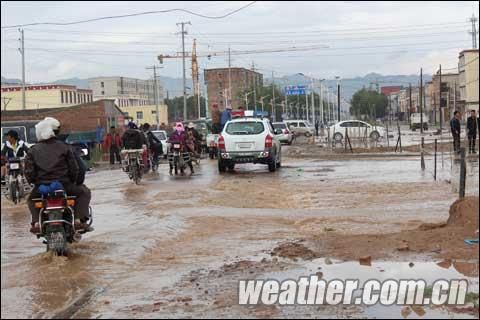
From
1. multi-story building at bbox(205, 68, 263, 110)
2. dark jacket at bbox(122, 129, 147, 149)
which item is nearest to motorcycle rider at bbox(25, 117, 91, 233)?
dark jacket at bbox(122, 129, 147, 149)

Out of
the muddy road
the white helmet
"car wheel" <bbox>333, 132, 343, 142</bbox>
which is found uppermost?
the white helmet

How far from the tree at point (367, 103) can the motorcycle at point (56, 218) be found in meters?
115

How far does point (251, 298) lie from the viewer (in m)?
6.67

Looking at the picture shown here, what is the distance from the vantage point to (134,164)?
1945 centimetres

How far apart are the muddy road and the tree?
360 ft

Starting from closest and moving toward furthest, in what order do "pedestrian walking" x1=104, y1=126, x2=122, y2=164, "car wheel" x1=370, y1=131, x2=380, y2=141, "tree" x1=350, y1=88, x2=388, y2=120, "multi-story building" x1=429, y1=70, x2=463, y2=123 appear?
"pedestrian walking" x1=104, y1=126, x2=122, y2=164 → "car wheel" x1=370, y1=131, x2=380, y2=141 → "multi-story building" x1=429, y1=70, x2=463, y2=123 → "tree" x1=350, y1=88, x2=388, y2=120

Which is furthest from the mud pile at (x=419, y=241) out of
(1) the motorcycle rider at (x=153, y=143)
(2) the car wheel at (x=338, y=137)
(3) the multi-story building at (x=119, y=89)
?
(3) the multi-story building at (x=119, y=89)

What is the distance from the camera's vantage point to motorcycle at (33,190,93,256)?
868 cm

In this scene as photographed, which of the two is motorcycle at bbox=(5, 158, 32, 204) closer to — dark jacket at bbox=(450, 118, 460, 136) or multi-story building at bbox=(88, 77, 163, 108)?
dark jacket at bbox=(450, 118, 460, 136)

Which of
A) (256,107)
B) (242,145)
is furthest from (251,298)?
(256,107)

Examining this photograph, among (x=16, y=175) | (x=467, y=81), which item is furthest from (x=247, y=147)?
(x=467, y=81)

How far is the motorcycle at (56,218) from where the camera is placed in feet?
28.5

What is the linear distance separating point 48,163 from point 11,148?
745cm

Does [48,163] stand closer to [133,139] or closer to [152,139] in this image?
[133,139]
